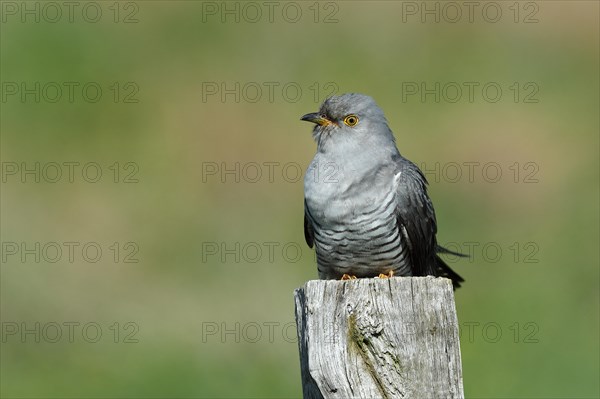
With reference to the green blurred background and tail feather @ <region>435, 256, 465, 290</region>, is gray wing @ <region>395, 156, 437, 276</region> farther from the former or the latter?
the green blurred background

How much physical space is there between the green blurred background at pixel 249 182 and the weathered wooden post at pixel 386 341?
5.36 meters

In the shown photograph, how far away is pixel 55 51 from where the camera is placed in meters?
14.3

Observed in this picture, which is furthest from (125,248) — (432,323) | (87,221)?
(432,323)

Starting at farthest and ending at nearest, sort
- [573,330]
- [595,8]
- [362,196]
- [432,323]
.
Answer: [595,8] → [573,330] → [362,196] → [432,323]

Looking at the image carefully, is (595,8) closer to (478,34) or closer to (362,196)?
(478,34)

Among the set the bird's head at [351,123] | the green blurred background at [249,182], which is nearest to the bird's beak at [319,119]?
the bird's head at [351,123]

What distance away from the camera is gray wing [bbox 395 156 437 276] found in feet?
19.3

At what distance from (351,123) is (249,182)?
6365mm

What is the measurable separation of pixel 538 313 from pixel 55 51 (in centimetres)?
806

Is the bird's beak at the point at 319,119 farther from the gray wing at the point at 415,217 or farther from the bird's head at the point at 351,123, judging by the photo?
the gray wing at the point at 415,217

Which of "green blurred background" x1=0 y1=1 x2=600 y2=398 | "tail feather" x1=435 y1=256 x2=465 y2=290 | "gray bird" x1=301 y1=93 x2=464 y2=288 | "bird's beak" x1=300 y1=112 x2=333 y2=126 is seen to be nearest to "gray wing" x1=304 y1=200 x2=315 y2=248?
"gray bird" x1=301 y1=93 x2=464 y2=288

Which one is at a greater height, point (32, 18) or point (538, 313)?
point (32, 18)

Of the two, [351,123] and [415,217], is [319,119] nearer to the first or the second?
[351,123]

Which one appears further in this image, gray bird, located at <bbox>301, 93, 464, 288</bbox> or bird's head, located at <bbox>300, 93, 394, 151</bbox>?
bird's head, located at <bbox>300, 93, 394, 151</bbox>
